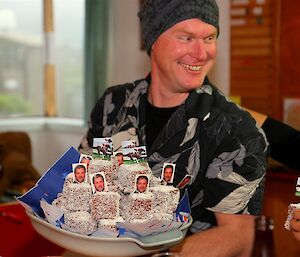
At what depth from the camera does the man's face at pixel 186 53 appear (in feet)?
5.44

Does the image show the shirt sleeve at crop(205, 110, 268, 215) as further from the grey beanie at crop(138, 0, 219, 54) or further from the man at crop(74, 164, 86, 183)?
the man at crop(74, 164, 86, 183)

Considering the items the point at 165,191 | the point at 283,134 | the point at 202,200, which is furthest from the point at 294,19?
the point at 165,191

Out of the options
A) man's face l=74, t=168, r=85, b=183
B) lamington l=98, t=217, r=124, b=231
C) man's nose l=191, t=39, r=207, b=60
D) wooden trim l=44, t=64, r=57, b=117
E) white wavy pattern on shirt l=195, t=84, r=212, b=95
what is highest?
man's nose l=191, t=39, r=207, b=60

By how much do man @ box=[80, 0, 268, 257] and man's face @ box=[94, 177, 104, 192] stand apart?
0.32 m

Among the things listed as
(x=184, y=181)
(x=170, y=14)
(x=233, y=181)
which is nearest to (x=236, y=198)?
(x=233, y=181)

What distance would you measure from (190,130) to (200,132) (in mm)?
32

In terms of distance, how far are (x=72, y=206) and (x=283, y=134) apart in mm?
865

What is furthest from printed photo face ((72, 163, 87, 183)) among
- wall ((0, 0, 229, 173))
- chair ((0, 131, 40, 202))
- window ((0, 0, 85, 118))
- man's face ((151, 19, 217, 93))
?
window ((0, 0, 85, 118))

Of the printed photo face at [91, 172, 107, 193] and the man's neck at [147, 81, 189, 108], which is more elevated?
the man's neck at [147, 81, 189, 108]

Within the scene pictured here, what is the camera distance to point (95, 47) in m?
5.21

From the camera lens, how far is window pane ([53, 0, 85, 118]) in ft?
18.4

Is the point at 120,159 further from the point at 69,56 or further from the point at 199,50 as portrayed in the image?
the point at 69,56

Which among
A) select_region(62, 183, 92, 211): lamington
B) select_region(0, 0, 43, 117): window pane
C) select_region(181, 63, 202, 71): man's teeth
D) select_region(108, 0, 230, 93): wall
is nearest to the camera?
select_region(62, 183, 92, 211): lamington

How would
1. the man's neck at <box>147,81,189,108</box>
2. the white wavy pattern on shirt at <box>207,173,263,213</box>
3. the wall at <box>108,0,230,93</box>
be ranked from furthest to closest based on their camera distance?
the wall at <box>108,0,230,93</box> → the man's neck at <box>147,81,189,108</box> → the white wavy pattern on shirt at <box>207,173,263,213</box>
